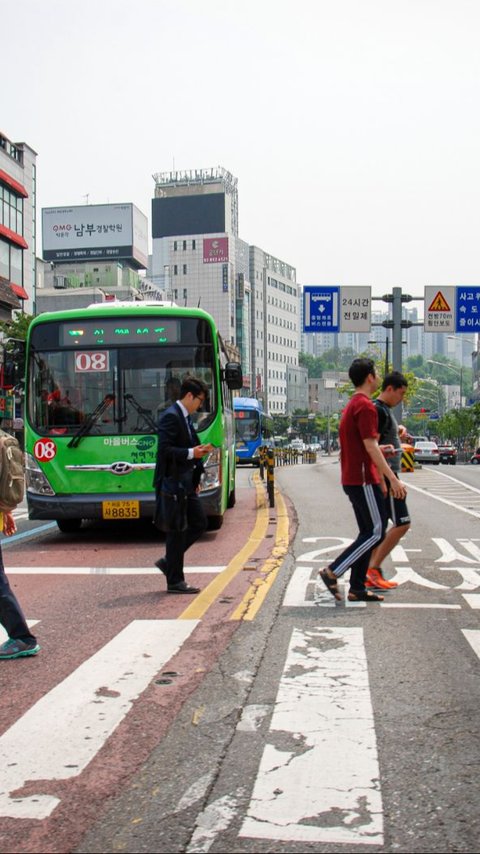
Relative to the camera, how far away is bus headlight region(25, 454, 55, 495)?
12.2 metres

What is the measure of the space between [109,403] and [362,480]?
5.40 m

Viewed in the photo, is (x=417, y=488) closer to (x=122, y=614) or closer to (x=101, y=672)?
(x=122, y=614)

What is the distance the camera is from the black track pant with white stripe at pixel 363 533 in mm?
7562

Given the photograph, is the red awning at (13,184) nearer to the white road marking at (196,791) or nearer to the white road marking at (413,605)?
the white road marking at (413,605)

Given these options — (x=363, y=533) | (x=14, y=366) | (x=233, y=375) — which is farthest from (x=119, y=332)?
(x=363, y=533)

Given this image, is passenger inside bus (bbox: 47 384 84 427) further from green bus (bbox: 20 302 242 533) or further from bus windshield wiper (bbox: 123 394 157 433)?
bus windshield wiper (bbox: 123 394 157 433)

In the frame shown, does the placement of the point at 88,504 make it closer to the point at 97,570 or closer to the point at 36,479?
the point at 36,479

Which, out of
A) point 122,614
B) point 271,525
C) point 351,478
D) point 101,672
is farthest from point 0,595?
point 271,525

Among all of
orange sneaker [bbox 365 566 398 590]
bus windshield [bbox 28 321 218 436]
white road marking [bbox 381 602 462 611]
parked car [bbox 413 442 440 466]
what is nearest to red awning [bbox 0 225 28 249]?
parked car [bbox 413 442 440 466]

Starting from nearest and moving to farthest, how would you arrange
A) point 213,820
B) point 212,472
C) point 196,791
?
point 213,820, point 196,791, point 212,472

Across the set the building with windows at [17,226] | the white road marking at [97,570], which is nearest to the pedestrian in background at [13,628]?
the white road marking at [97,570]

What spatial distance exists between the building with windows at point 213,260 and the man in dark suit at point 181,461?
131287mm

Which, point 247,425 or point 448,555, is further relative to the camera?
point 247,425

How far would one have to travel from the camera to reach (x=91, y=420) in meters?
12.3
